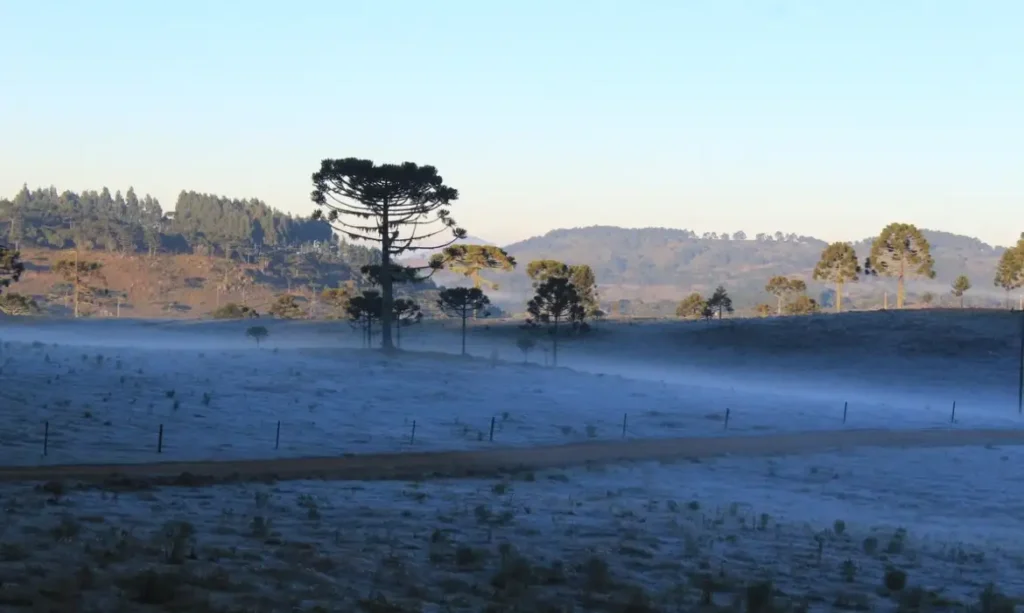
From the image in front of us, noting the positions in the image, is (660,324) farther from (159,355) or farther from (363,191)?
(159,355)

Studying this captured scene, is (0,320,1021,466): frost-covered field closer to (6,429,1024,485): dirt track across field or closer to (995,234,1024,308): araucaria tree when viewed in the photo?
(6,429,1024,485): dirt track across field

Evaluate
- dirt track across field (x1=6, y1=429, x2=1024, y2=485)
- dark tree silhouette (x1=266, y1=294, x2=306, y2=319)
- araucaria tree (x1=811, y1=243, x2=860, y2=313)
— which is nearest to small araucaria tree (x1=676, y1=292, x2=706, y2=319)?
araucaria tree (x1=811, y1=243, x2=860, y2=313)

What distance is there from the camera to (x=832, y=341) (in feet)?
280

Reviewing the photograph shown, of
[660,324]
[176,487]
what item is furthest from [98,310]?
[176,487]

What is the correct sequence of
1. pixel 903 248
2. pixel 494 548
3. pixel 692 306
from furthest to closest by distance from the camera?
pixel 692 306 → pixel 903 248 → pixel 494 548

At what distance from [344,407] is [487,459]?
11.6m

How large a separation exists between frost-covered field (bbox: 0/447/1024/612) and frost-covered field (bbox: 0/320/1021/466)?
27.5ft

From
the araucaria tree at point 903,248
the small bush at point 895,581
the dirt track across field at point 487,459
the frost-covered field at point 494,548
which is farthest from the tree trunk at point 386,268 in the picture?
the araucaria tree at point 903,248

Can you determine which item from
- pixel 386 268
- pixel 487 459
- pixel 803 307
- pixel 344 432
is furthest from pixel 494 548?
pixel 803 307

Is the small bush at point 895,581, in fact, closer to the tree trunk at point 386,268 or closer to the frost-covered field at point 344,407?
the frost-covered field at point 344,407

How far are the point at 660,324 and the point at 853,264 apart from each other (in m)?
33.9

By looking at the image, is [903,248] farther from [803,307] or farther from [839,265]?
[803,307]

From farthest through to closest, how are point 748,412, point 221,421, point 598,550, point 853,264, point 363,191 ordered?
point 853,264 → point 363,191 → point 748,412 → point 221,421 → point 598,550

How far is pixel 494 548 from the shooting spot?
16.0 m
